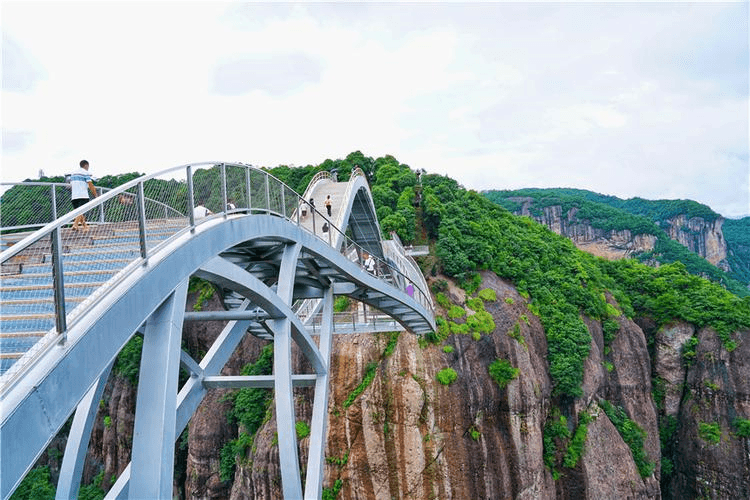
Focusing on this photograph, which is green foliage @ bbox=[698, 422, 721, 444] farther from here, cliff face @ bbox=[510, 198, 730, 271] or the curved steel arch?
cliff face @ bbox=[510, 198, 730, 271]

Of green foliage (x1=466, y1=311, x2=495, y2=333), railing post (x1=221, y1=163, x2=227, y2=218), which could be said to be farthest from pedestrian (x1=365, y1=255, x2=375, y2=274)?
green foliage (x1=466, y1=311, x2=495, y2=333)

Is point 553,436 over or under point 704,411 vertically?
over

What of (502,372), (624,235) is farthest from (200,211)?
(624,235)

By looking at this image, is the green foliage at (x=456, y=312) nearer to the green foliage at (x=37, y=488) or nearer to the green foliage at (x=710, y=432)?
the green foliage at (x=710, y=432)

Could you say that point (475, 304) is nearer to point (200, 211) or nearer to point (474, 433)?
point (474, 433)

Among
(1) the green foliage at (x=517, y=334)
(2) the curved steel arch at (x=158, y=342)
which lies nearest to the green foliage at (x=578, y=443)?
(1) the green foliage at (x=517, y=334)

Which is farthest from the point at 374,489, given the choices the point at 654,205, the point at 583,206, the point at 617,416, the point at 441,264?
the point at 654,205
